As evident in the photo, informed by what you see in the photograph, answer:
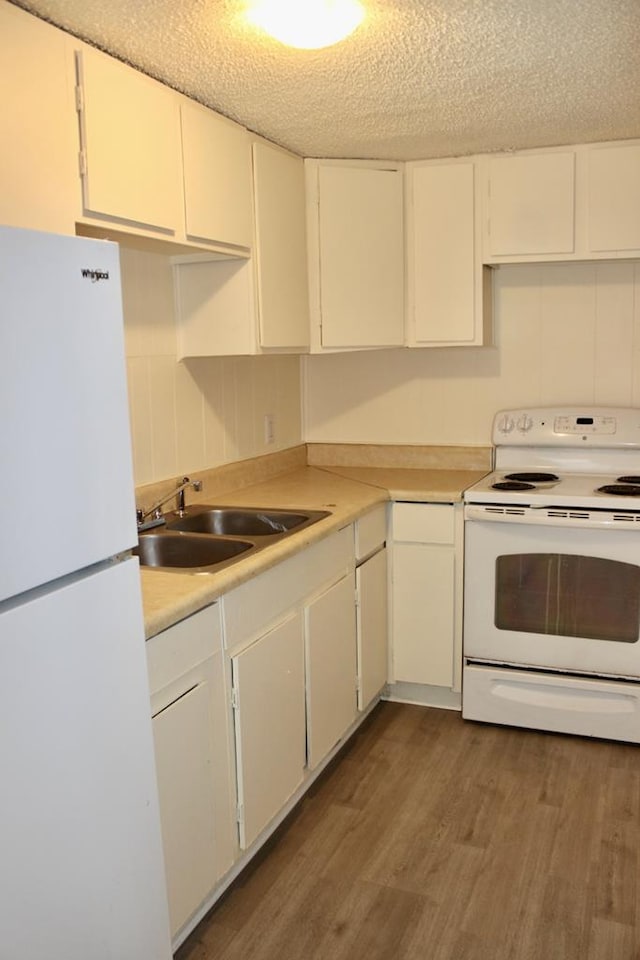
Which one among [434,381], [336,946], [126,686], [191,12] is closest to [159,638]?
[126,686]

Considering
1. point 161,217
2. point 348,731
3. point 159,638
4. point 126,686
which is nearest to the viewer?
point 126,686

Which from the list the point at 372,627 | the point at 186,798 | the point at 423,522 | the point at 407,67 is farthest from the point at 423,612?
the point at 407,67

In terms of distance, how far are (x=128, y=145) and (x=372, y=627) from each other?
1788 millimetres

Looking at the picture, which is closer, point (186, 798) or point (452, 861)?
point (186, 798)

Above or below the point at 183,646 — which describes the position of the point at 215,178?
above

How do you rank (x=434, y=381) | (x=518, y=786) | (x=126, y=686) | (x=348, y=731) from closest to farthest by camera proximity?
(x=126, y=686)
(x=518, y=786)
(x=348, y=731)
(x=434, y=381)

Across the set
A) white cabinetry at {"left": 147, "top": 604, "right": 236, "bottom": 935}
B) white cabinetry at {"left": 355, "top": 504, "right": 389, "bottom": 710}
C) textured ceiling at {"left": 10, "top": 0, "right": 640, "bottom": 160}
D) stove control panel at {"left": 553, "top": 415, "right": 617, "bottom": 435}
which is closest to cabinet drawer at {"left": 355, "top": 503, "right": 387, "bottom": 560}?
white cabinetry at {"left": 355, "top": 504, "right": 389, "bottom": 710}

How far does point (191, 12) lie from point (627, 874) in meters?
2.32

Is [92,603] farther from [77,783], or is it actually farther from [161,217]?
[161,217]

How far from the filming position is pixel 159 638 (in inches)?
67.6

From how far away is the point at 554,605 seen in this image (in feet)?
9.46

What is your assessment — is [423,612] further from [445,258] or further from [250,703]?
[445,258]

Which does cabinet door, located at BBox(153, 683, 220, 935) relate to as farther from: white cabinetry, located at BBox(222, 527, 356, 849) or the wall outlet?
the wall outlet

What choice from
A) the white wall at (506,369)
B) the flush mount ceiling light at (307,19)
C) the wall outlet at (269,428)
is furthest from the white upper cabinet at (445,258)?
the flush mount ceiling light at (307,19)
